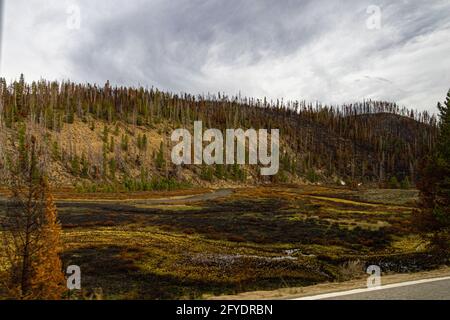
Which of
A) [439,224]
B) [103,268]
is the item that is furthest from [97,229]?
[439,224]

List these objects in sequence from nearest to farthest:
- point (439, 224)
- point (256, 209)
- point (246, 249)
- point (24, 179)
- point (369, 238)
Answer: point (24, 179) → point (439, 224) → point (246, 249) → point (369, 238) → point (256, 209)

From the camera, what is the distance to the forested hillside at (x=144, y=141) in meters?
106

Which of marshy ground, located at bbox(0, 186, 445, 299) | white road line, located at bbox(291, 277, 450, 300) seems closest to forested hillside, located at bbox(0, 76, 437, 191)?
marshy ground, located at bbox(0, 186, 445, 299)

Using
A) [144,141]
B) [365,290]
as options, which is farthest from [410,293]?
[144,141]

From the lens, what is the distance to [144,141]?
127 m

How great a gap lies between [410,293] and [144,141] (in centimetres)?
12168

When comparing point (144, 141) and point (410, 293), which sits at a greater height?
point (144, 141)

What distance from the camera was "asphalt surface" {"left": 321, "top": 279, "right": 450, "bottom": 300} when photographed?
898 cm

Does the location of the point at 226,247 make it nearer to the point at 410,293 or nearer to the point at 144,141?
the point at 410,293

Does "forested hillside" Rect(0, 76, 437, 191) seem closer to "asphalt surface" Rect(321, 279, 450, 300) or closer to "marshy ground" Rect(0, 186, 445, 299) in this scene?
"marshy ground" Rect(0, 186, 445, 299)

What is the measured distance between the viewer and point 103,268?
25.9 metres

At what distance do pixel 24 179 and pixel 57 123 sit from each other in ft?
370
